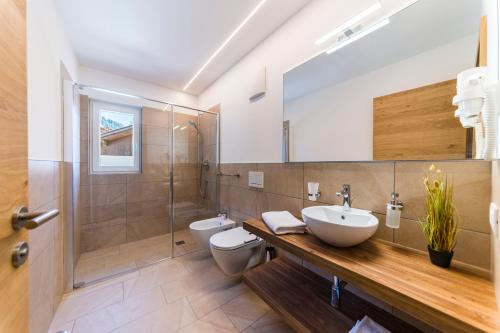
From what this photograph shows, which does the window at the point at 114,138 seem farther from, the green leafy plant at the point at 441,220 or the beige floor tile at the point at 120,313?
the green leafy plant at the point at 441,220

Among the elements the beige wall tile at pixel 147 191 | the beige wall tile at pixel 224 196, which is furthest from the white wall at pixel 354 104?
the beige wall tile at pixel 147 191

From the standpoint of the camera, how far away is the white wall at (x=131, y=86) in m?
2.38

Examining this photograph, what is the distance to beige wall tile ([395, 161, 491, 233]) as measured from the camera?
817 mm

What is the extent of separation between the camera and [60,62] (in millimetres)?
1581

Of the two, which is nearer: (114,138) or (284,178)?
(284,178)

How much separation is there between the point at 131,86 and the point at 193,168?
1.50 meters

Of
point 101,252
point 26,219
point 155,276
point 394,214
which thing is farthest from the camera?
point 101,252

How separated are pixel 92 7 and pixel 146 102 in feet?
3.89

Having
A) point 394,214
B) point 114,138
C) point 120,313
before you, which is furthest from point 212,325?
point 114,138

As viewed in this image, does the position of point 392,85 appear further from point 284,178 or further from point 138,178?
point 138,178

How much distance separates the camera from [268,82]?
186 centimetres

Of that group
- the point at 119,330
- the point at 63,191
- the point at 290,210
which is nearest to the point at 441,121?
the point at 290,210

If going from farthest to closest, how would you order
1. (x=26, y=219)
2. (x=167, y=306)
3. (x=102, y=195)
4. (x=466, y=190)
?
(x=102, y=195) → (x=167, y=306) → (x=466, y=190) → (x=26, y=219)

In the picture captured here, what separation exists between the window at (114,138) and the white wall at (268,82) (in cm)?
124
